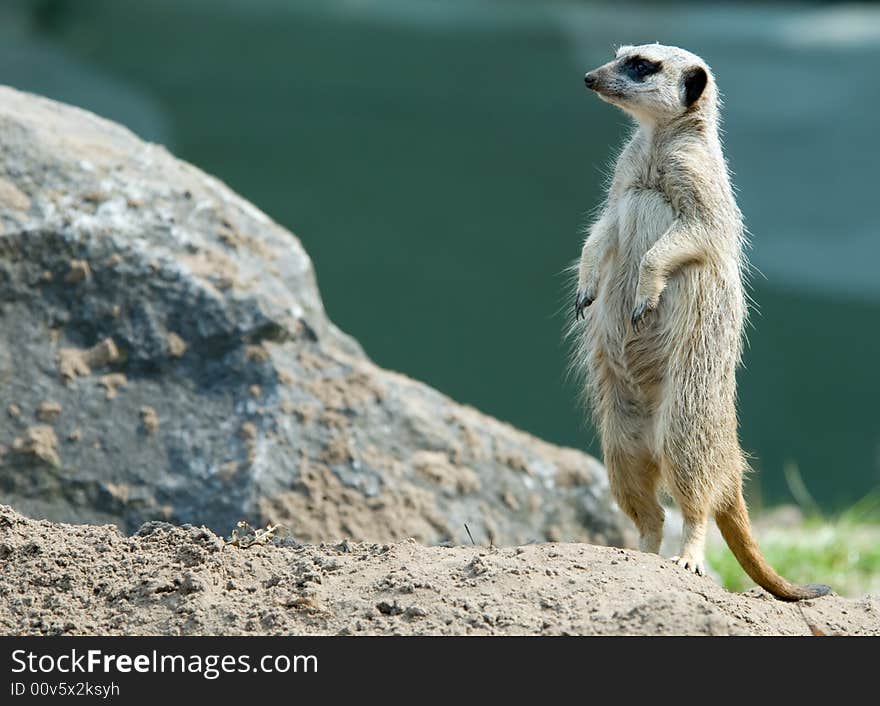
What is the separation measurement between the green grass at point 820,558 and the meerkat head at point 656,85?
203 centimetres

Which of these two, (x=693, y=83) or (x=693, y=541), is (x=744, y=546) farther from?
(x=693, y=83)

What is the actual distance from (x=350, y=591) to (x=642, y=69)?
6.15ft

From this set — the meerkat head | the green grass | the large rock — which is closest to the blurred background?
the green grass

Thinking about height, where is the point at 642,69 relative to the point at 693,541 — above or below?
above

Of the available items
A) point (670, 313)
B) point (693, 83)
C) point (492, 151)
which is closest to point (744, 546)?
point (670, 313)

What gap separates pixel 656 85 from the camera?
137 inches

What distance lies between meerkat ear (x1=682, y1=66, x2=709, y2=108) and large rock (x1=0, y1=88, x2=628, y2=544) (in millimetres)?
1477

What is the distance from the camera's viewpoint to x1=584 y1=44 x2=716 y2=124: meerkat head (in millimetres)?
3477

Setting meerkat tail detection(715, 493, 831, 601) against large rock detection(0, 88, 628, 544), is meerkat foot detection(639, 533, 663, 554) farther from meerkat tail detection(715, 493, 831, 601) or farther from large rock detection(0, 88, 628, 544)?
large rock detection(0, 88, 628, 544)

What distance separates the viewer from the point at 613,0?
7.95m

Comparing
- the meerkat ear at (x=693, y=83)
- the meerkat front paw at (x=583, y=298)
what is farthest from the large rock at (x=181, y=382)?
the meerkat ear at (x=693, y=83)

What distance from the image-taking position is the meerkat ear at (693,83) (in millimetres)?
3482

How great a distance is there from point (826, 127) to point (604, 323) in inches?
197

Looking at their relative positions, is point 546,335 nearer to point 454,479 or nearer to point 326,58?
point 326,58
